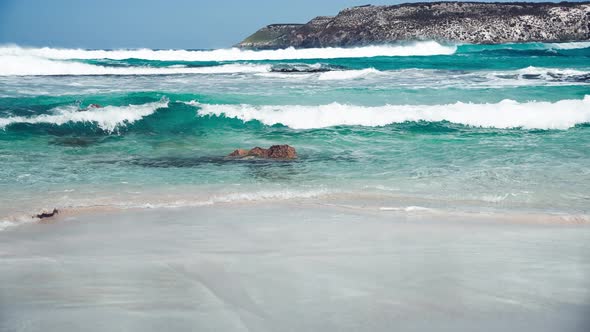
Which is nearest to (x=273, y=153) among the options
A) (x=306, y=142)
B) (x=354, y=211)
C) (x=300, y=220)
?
(x=306, y=142)

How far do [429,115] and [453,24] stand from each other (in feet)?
156

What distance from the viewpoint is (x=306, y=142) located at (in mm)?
9977

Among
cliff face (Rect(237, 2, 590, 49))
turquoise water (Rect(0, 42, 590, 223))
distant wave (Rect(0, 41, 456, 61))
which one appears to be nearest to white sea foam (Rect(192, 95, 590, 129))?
turquoise water (Rect(0, 42, 590, 223))

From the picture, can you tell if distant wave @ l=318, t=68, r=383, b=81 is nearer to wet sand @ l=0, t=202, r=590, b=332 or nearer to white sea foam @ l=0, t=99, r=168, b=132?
white sea foam @ l=0, t=99, r=168, b=132

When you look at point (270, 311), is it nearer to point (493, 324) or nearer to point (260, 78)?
point (493, 324)

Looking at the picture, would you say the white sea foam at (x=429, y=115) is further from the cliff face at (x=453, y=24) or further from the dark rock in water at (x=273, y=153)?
the cliff face at (x=453, y=24)

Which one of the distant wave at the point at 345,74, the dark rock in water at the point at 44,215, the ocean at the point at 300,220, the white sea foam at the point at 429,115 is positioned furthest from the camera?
the distant wave at the point at 345,74

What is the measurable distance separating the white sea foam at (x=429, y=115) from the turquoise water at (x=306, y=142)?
40mm

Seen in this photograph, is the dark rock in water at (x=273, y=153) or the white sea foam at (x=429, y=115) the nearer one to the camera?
the dark rock in water at (x=273, y=153)

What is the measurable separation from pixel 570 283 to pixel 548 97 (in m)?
13.6

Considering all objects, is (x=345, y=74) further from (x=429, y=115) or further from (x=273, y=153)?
(x=273, y=153)

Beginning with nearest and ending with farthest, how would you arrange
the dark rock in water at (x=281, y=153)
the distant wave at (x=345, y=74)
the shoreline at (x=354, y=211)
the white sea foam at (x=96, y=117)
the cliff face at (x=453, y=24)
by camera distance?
the shoreline at (x=354, y=211), the dark rock in water at (x=281, y=153), the white sea foam at (x=96, y=117), the distant wave at (x=345, y=74), the cliff face at (x=453, y=24)

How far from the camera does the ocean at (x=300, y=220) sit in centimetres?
286

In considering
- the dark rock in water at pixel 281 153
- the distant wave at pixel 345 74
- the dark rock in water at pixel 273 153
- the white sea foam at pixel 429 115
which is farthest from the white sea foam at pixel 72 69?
the dark rock in water at pixel 281 153
